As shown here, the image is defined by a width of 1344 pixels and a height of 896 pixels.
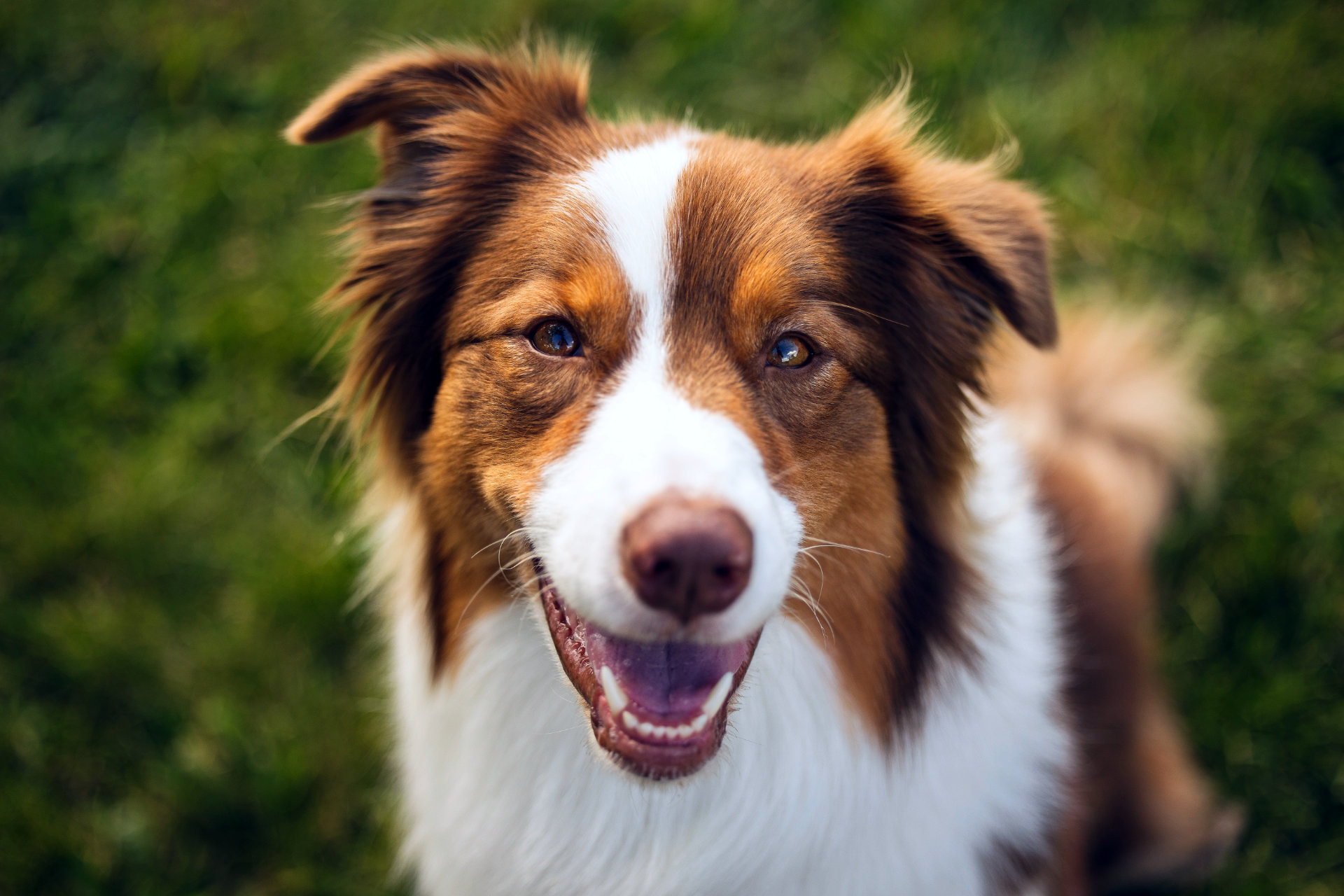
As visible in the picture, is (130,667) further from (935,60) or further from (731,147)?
(935,60)

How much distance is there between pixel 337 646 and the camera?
387cm

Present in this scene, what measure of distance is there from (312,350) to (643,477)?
10.1 feet

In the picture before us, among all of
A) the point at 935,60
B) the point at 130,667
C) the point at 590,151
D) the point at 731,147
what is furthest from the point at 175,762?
the point at 935,60

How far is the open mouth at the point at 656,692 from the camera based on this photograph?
1981 millimetres

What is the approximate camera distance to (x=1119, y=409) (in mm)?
3596

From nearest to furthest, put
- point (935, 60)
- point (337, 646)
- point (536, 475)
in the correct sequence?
point (536, 475)
point (337, 646)
point (935, 60)

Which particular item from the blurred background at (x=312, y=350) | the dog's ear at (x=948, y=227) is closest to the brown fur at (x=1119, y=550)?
the dog's ear at (x=948, y=227)

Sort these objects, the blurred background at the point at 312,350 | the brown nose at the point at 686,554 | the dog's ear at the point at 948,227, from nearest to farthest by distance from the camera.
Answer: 1. the brown nose at the point at 686,554
2. the dog's ear at the point at 948,227
3. the blurred background at the point at 312,350

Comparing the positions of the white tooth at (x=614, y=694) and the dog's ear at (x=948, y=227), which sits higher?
the dog's ear at (x=948, y=227)

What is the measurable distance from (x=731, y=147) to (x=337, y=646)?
2.57m

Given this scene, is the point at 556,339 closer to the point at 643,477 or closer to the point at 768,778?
the point at 643,477

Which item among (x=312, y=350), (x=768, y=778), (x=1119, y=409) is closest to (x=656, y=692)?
(x=768, y=778)

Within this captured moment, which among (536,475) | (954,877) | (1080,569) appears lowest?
(954,877)

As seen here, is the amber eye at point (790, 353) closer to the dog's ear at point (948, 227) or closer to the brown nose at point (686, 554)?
the dog's ear at point (948, 227)
